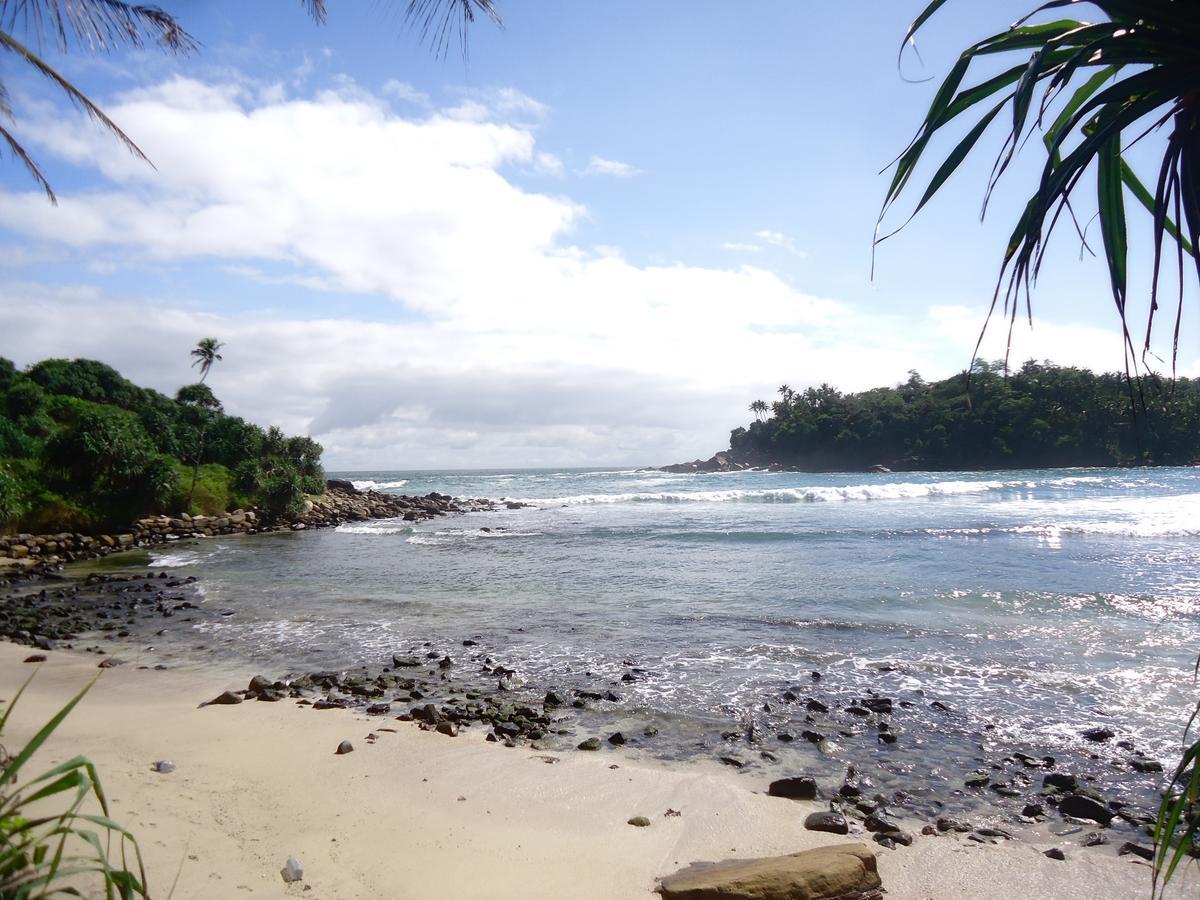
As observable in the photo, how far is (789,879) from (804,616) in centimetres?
952

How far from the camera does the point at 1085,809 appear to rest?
561 centimetres

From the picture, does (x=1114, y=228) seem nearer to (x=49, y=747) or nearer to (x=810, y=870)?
(x=810, y=870)

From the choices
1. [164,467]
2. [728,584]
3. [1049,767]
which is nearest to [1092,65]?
[1049,767]

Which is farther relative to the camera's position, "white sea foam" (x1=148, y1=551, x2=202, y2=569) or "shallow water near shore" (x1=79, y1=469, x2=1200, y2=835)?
"white sea foam" (x1=148, y1=551, x2=202, y2=569)

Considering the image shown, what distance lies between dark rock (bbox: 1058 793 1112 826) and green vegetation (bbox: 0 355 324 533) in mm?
28172

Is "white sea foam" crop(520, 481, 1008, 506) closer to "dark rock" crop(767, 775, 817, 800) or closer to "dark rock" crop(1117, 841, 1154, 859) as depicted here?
"dark rock" crop(767, 775, 817, 800)

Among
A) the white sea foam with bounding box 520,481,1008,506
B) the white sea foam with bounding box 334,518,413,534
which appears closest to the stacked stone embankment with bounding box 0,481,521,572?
the white sea foam with bounding box 334,518,413,534

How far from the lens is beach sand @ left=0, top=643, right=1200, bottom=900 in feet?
14.2

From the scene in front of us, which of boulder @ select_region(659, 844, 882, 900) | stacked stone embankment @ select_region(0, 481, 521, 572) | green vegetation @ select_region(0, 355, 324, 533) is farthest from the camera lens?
green vegetation @ select_region(0, 355, 324, 533)

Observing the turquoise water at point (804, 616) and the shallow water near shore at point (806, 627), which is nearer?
the shallow water near shore at point (806, 627)

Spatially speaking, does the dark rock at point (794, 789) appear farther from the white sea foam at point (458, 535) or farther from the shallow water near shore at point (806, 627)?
the white sea foam at point (458, 535)

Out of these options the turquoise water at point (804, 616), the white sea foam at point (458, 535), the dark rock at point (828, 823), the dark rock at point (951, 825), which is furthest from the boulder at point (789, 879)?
the white sea foam at point (458, 535)

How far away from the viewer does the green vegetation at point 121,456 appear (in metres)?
25.0

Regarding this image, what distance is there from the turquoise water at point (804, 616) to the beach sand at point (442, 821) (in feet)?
4.94
